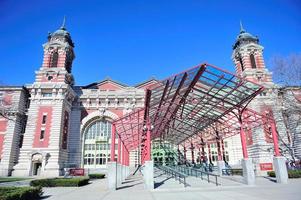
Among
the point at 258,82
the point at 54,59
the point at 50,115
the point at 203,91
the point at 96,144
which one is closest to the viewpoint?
the point at 203,91

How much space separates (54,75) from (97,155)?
704 inches

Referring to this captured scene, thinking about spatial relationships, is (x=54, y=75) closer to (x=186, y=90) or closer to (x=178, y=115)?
(x=178, y=115)

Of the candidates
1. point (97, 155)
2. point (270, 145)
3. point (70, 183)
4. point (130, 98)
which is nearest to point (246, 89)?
point (70, 183)

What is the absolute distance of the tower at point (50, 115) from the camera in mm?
32188

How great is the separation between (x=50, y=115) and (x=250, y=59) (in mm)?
40761

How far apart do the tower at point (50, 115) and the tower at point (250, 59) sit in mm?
35640

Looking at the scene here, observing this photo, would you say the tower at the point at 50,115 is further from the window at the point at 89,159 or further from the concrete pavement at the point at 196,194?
the concrete pavement at the point at 196,194

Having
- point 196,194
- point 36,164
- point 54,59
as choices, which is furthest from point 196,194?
point 54,59

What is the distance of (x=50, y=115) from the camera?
115ft

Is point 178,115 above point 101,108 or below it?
below

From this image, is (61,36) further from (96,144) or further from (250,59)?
(250,59)

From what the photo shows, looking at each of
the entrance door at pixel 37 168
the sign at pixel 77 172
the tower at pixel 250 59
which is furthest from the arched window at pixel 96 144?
the tower at pixel 250 59

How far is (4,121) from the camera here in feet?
120

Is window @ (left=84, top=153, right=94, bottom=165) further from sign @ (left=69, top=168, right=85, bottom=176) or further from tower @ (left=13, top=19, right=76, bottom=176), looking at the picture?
sign @ (left=69, top=168, right=85, bottom=176)
